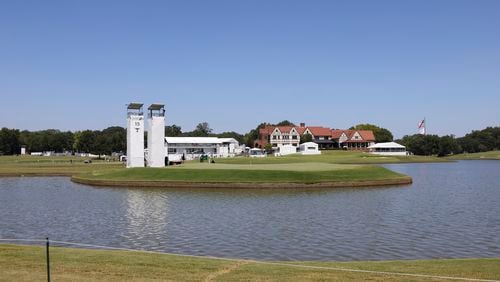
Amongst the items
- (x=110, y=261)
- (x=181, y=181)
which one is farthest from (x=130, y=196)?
(x=110, y=261)

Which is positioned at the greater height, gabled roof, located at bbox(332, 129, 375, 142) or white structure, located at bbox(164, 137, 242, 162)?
gabled roof, located at bbox(332, 129, 375, 142)

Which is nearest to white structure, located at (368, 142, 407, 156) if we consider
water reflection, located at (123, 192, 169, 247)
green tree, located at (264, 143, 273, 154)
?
green tree, located at (264, 143, 273, 154)

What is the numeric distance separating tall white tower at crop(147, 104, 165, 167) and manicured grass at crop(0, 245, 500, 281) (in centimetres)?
6014

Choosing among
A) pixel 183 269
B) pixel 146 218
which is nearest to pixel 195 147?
pixel 146 218

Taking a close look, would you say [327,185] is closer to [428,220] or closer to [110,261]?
[428,220]

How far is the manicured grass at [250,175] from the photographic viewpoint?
5991cm

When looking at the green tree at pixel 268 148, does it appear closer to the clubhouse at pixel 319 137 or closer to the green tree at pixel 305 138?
the clubhouse at pixel 319 137

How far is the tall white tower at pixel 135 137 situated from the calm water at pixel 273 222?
27.5m

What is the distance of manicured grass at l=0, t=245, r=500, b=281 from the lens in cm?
1555

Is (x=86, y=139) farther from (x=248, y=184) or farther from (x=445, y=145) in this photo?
(x=248, y=184)

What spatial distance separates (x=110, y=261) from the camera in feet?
59.2

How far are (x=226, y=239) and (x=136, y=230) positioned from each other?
6499mm

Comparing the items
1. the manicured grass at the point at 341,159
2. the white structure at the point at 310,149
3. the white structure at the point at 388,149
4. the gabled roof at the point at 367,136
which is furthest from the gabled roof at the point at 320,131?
the manicured grass at the point at 341,159

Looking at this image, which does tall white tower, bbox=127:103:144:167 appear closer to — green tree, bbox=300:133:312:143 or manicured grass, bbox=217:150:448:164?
manicured grass, bbox=217:150:448:164
